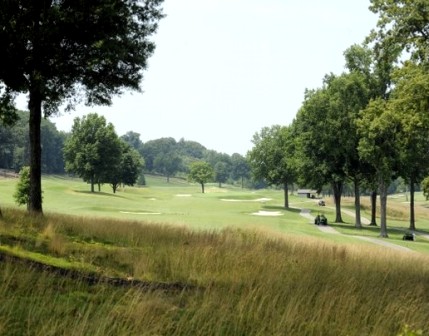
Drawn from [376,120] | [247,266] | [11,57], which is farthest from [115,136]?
[247,266]

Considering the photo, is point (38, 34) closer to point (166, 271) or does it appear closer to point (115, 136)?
point (166, 271)

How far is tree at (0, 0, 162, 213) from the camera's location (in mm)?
14406

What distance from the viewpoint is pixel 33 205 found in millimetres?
17406

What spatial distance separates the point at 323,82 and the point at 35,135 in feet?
141

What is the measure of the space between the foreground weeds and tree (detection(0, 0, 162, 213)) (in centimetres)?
669

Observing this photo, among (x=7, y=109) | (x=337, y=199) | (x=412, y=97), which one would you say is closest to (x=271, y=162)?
(x=337, y=199)

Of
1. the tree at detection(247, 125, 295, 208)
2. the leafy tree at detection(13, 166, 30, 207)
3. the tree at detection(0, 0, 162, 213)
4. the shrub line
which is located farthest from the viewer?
the tree at detection(247, 125, 295, 208)

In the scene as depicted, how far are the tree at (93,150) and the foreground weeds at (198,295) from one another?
234 feet

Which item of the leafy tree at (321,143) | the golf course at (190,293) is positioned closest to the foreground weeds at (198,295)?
the golf course at (190,293)

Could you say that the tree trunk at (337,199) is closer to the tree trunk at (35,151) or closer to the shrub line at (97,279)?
the tree trunk at (35,151)

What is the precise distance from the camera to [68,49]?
1599cm

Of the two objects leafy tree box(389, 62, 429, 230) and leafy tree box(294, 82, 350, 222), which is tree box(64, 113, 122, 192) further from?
leafy tree box(389, 62, 429, 230)

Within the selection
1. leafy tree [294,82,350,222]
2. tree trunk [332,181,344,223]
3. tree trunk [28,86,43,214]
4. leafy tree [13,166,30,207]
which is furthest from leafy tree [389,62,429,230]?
tree trunk [332,181,344,223]

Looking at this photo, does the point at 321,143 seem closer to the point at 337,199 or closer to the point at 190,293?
the point at 337,199
